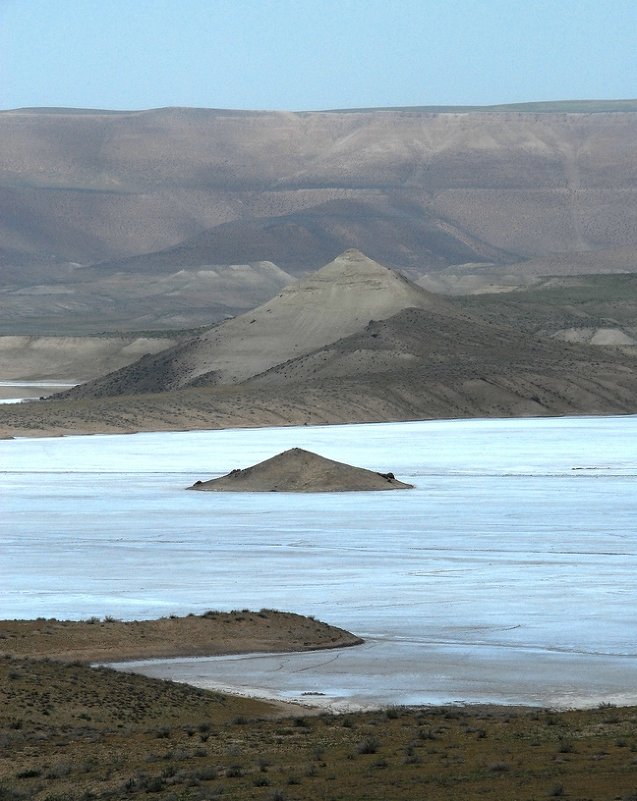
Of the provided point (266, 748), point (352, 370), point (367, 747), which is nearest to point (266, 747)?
point (266, 748)

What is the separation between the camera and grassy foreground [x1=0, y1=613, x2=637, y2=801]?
11.4 metres

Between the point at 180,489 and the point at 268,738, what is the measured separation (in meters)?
29.9

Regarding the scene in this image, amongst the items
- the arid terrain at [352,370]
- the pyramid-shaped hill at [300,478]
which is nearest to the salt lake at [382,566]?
the pyramid-shaped hill at [300,478]

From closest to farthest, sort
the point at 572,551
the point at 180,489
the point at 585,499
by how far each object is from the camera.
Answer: the point at 572,551 → the point at 585,499 → the point at 180,489

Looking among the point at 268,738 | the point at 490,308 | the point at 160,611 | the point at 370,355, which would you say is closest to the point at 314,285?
the point at 370,355

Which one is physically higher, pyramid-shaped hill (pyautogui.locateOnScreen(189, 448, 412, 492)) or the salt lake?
pyramid-shaped hill (pyautogui.locateOnScreen(189, 448, 412, 492))

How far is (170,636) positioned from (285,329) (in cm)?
8193

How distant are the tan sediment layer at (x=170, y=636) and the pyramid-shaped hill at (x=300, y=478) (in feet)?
74.2

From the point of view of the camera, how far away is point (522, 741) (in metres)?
13.5

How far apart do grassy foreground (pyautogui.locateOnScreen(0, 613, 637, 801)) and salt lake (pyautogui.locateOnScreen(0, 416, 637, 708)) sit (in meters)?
1.62

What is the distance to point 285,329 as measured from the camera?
10175 centimetres

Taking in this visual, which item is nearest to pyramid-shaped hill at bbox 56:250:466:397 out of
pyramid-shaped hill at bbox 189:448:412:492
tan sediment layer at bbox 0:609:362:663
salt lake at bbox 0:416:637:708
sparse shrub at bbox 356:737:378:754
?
salt lake at bbox 0:416:637:708

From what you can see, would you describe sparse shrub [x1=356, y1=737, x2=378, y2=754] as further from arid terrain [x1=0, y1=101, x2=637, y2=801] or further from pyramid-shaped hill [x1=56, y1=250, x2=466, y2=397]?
pyramid-shaped hill [x1=56, y1=250, x2=466, y2=397]

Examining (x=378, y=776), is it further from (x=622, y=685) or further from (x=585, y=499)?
(x=585, y=499)
